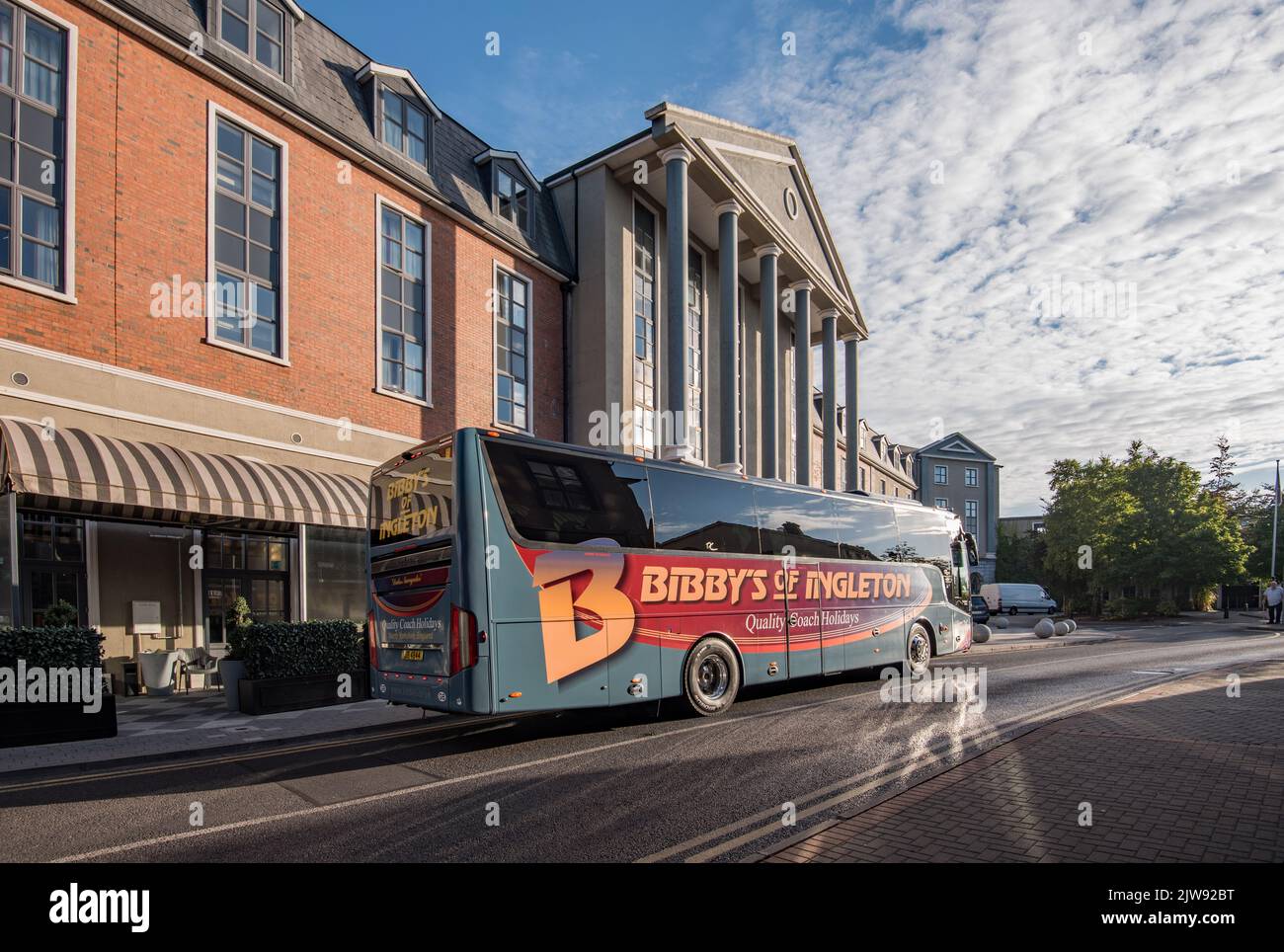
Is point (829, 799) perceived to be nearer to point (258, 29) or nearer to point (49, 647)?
point (49, 647)

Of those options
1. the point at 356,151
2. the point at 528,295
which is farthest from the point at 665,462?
the point at 528,295

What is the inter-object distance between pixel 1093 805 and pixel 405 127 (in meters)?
18.4

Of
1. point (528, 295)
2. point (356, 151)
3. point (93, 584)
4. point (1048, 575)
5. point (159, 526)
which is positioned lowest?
point (1048, 575)

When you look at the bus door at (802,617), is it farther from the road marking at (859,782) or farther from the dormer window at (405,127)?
the dormer window at (405,127)

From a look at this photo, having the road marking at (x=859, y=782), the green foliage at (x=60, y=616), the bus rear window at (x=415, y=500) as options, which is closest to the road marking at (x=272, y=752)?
the bus rear window at (x=415, y=500)

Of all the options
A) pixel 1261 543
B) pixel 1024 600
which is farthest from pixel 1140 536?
pixel 1261 543

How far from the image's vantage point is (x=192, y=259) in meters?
13.3

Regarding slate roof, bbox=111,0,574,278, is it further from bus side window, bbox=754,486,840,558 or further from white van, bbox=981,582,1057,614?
white van, bbox=981,582,1057,614

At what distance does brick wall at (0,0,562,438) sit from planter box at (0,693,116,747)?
543 centimetres

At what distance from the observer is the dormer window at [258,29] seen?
14406 mm

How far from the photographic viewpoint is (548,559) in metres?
8.27

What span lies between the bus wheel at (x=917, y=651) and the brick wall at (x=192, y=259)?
36.1 feet

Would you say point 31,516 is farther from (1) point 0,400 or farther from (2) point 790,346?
(2) point 790,346
